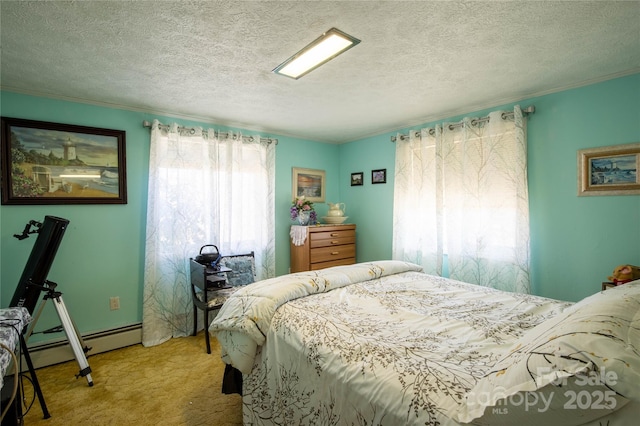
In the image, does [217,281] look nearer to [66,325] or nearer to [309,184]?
[66,325]

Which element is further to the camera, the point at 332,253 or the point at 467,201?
the point at 332,253

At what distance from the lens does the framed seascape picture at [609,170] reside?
224cm

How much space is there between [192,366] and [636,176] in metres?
3.90

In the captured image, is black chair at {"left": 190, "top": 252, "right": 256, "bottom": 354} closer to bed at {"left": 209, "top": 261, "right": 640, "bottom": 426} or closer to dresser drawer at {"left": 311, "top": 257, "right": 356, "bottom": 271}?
dresser drawer at {"left": 311, "top": 257, "right": 356, "bottom": 271}

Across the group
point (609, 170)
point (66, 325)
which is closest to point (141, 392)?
point (66, 325)

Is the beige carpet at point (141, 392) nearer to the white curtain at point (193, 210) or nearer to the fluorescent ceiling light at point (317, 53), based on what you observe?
the white curtain at point (193, 210)

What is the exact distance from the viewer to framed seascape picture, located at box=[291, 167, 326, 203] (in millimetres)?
4195

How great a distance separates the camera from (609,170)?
7.66 ft

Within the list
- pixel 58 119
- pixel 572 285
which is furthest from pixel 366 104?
pixel 58 119

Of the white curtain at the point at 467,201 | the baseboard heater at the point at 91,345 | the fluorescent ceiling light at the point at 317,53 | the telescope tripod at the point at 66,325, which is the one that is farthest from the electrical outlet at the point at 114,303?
the white curtain at the point at 467,201

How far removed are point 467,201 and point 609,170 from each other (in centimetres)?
109

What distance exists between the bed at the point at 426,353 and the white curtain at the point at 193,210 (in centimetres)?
172

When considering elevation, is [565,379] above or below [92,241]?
below

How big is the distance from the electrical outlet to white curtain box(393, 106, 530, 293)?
3129mm
